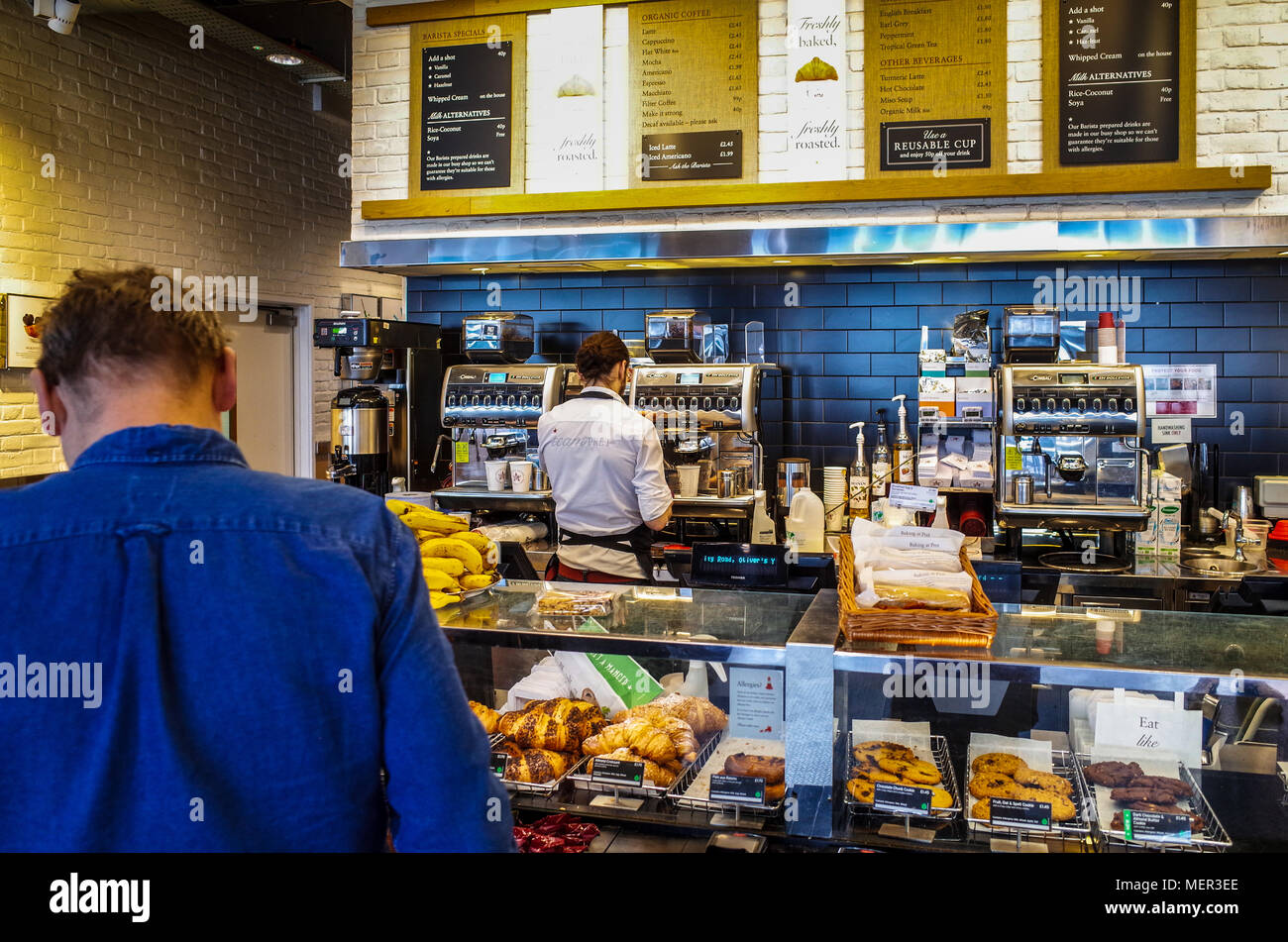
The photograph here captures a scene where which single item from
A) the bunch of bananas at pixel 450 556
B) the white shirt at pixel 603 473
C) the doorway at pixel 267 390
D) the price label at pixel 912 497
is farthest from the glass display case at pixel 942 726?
the doorway at pixel 267 390

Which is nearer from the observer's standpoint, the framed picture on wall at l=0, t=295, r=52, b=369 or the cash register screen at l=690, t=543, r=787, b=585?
the cash register screen at l=690, t=543, r=787, b=585

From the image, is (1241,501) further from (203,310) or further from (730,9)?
(203,310)

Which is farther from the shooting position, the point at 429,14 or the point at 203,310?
the point at 429,14

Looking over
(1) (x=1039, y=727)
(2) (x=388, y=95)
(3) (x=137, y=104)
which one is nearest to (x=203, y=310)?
(1) (x=1039, y=727)

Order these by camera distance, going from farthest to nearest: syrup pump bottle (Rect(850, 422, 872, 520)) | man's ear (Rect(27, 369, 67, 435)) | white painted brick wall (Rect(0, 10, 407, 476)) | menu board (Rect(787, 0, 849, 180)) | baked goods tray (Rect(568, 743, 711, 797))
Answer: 1. white painted brick wall (Rect(0, 10, 407, 476))
2. syrup pump bottle (Rect(850, 422, 872, 520))
3. menu board (Rect(787, 0, 849, 180))
4. baked goods tray (Rect(568, 743, 711, 797))
5. man's ear (Rect(27, 369, 67, 435))

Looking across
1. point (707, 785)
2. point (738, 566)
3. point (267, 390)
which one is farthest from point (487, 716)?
point (267, 390)

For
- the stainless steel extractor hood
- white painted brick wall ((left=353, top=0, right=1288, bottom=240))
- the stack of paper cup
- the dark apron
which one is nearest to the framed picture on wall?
the stainless steel extractor hood

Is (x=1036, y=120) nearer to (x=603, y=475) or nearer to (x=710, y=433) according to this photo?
(x=710, y=433)

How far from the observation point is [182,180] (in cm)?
693

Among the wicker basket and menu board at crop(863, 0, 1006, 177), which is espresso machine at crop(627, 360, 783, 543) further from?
the wicker basket

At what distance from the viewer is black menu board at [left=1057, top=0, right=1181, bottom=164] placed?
15.4 ft

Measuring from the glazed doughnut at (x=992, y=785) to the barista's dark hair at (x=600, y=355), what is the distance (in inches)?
101

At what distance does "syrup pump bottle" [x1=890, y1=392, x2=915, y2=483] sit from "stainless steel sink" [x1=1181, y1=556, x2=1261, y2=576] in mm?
1268

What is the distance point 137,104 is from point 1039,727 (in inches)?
254
